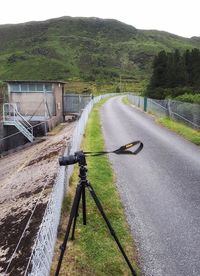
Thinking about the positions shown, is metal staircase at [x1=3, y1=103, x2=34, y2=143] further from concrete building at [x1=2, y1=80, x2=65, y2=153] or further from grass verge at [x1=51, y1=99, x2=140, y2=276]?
grass verge at [x1=51, y1=99, x2=140, y2=276]

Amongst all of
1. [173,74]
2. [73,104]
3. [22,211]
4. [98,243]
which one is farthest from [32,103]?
[98,243]

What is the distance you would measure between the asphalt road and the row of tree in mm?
37879

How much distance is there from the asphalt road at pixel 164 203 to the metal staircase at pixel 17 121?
48.3 ft

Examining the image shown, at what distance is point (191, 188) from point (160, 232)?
3.45 m

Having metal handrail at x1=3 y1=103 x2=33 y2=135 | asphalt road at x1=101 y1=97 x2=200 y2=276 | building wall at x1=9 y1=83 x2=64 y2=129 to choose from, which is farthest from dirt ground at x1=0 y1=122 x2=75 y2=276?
building wall at x1=9 y1=83 x2=64 y2=129

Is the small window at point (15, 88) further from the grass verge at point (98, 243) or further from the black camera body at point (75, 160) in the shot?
the black camera body at point (75, 160)

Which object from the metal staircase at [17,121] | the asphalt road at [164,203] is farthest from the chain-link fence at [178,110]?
the metal staircase at [17,121]

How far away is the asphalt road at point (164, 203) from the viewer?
7008mm

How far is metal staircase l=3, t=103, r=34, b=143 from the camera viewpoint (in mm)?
32312

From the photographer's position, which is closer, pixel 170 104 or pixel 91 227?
pixel 91 227

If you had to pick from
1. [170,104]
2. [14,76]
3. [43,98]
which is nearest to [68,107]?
[43,98]

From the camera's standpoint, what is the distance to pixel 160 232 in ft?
26.6

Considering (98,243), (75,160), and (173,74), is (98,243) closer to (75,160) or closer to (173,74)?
(75,160)

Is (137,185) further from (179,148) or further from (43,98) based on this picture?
(43,98)
